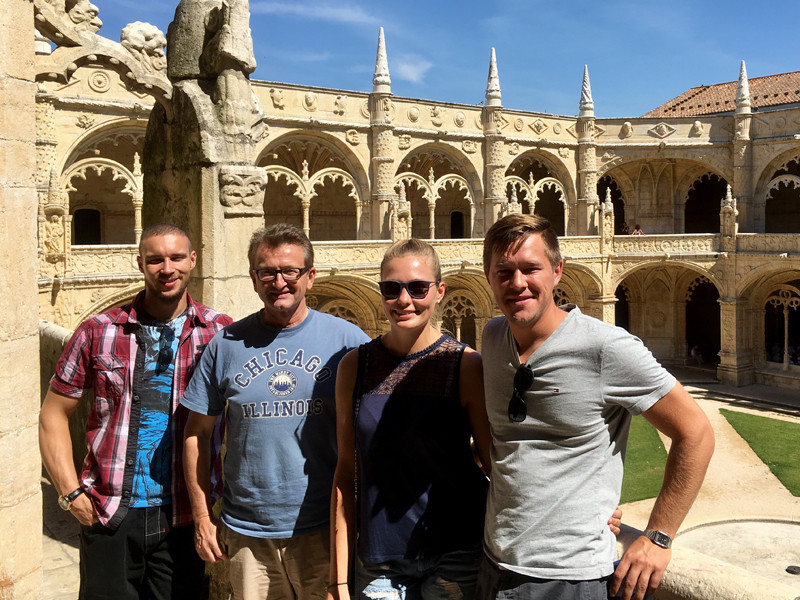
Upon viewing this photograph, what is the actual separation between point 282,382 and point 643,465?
549 inches

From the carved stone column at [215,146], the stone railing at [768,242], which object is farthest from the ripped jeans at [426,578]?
the stone railing at [768,242]

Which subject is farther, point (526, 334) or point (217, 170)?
point (217, 170)

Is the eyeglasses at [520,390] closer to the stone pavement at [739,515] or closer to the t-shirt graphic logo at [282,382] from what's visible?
the t-shirt graphic logo at [282,382]

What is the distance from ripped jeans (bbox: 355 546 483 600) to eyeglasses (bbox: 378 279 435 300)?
881mm

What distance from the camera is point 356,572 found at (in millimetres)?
2467

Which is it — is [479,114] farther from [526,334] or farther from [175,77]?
[526,334]

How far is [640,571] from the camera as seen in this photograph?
2.12 m

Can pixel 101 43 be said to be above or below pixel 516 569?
above

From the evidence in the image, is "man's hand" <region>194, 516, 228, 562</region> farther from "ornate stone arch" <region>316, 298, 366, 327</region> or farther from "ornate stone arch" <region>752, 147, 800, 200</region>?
"ornate stone arch" <region>752, 147, 800, 200</region>

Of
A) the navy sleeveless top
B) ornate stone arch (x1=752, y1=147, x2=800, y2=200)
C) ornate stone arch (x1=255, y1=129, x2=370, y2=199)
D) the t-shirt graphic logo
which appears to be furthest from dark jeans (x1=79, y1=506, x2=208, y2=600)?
ornate stone arch (x1=752, y1=147, x2=800, y2=200)

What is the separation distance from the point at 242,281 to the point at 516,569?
276 cm

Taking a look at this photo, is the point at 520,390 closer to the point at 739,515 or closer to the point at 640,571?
the point at 640,571

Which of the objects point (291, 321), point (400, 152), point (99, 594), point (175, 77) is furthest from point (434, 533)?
point (400, 152)

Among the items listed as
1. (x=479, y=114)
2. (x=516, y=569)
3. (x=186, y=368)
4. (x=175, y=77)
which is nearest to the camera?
(x=516, y=569)
